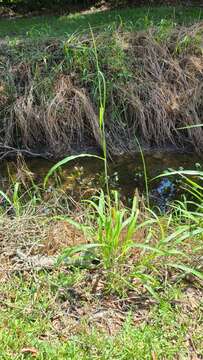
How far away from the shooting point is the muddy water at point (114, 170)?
Result: 4797 millimetres

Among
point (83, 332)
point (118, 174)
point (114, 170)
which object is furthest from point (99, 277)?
point (114, 170)

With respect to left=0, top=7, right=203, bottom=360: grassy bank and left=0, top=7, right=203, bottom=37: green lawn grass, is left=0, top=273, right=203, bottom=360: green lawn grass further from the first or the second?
left=0, top=7, right=203, bottom=37: green lawn grass

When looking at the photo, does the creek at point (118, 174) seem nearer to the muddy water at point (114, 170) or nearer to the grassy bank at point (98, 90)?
the muddy water at point (114, 170)

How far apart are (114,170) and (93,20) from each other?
13.0ft

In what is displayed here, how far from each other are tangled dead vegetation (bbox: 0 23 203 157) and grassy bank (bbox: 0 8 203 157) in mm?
12

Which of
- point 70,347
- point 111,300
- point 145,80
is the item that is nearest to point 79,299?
point 111,300

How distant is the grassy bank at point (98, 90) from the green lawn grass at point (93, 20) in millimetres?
708

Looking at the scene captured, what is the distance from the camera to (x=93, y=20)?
8.23m

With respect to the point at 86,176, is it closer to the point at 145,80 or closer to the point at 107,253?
the point at 145,80

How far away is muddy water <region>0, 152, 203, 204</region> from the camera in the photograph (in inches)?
189

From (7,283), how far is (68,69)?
4.00 meters

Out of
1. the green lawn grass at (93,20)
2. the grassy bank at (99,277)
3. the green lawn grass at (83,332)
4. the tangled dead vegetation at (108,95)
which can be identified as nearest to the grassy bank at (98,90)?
the tangled dead vegetation at (108,95)

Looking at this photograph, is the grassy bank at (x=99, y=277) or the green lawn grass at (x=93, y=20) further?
the green lawn grass at (x=93, y=20)

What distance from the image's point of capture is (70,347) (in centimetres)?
217
